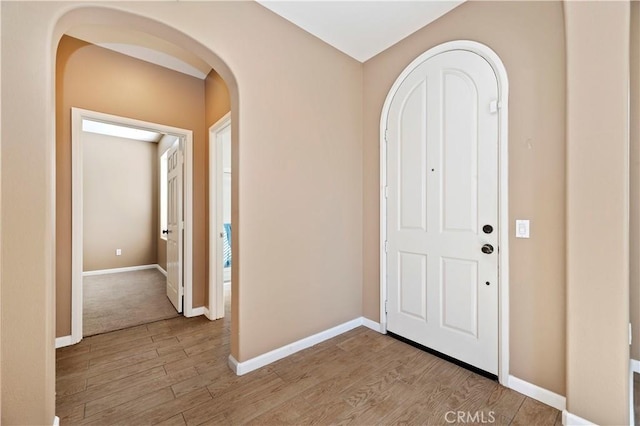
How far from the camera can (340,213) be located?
8.73 ft

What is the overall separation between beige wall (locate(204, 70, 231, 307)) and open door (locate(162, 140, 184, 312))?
338 millimetres

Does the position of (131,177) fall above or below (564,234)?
above

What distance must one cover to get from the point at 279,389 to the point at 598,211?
212 centimetres

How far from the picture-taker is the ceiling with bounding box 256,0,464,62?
2076 millimetres

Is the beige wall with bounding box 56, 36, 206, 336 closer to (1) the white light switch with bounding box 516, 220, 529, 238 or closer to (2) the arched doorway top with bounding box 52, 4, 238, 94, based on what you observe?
(2) the arched doorway top with bounding box 52, 4, 238, 94

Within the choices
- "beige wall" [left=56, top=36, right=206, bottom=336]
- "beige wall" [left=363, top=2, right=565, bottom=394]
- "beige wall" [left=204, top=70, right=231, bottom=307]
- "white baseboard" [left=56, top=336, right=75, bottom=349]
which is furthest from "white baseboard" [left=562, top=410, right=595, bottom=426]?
"white baseboard" [left=56, top=336, right=75, bottom=349]

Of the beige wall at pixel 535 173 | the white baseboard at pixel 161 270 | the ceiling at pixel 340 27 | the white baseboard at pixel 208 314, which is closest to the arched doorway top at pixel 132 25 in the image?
the ceiling at pixel 340 27

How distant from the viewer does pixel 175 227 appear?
11.0 ft

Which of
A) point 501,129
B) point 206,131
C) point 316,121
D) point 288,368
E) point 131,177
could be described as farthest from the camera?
point 131,177

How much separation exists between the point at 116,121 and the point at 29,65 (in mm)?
1525

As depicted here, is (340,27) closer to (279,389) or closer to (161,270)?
(279,389)

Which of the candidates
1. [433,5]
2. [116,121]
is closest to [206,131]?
[116,121]

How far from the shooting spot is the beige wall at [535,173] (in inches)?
64.0

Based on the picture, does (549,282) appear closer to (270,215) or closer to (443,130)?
(443,130)
